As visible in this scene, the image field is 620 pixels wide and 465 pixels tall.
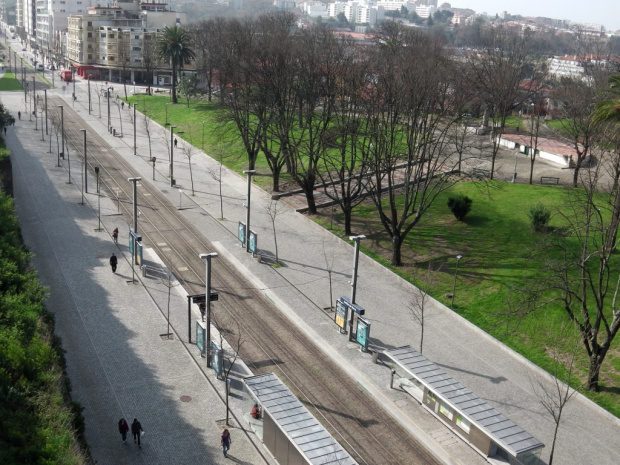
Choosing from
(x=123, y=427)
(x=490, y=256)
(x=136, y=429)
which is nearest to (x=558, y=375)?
(x=490, y=256)

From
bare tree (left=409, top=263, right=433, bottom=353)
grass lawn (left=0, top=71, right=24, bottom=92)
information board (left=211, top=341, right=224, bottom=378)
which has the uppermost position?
grass lawn (left=0, top=71, right=24, bottom=92)

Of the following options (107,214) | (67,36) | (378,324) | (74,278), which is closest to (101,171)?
(107,214)

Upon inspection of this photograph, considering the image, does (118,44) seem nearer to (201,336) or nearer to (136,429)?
(201,336)

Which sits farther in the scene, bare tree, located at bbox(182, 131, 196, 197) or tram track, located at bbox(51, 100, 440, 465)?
bare tree, located at bbox(182, 131, 196, 197)

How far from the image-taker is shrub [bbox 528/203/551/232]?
4581 centimetres

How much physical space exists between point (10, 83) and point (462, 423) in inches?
4823

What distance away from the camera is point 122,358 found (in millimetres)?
31234

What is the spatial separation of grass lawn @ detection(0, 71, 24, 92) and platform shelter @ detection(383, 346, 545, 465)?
108 metres

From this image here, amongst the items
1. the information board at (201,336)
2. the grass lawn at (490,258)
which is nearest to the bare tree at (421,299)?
the grass lawn at (490,258)

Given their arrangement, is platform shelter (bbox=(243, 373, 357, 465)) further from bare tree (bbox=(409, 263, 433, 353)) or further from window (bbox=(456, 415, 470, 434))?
bare tree (bbox=(409, 263, 433, 353))

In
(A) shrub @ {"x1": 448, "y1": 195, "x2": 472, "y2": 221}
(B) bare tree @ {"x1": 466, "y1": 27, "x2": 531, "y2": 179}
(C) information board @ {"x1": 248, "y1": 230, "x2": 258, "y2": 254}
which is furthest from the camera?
(B) bare tree @ {"x1": 466, "y1": 27, "x2": 531, "y2": 179}

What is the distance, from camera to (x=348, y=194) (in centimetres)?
4647

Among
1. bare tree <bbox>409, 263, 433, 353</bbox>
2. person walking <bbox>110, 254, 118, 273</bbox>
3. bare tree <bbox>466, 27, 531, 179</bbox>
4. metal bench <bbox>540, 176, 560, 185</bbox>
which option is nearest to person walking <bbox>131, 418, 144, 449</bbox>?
bare tree <bbox>409, 263, 433, 353</bbox>

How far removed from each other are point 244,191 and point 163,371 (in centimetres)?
3012
